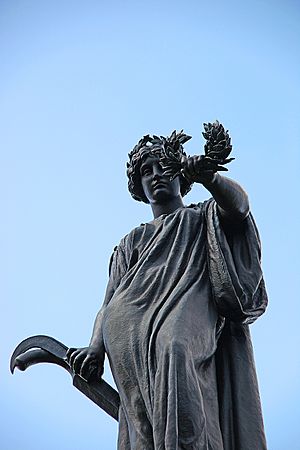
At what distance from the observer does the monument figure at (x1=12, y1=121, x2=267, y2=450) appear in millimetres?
6371

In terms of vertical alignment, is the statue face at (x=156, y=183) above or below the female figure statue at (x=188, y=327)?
above

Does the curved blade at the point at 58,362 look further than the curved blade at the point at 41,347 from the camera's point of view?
No

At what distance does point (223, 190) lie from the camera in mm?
6996

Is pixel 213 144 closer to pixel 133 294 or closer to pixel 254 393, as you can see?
pixel 133 294

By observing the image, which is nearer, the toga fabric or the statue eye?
the toga fabric

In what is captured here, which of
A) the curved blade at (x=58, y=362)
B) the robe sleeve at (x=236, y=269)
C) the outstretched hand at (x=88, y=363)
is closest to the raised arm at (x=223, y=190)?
the robe sleeve at (x=236, y=269)

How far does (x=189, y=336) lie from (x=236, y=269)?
2.53ft

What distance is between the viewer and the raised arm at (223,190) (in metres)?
6.73

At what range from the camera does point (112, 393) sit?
23.8ft

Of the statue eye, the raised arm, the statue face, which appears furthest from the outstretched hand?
the statue eye

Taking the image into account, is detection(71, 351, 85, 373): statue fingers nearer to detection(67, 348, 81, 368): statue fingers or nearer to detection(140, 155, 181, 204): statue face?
detection(67, 348, 81, 368): statue fingers

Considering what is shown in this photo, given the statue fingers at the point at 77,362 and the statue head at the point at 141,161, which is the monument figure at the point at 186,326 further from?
the statue head at the point at 141,161

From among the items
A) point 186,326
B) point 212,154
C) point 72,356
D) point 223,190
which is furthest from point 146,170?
point 186,326

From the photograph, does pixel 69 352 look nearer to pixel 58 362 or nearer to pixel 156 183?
pixel 58 362
